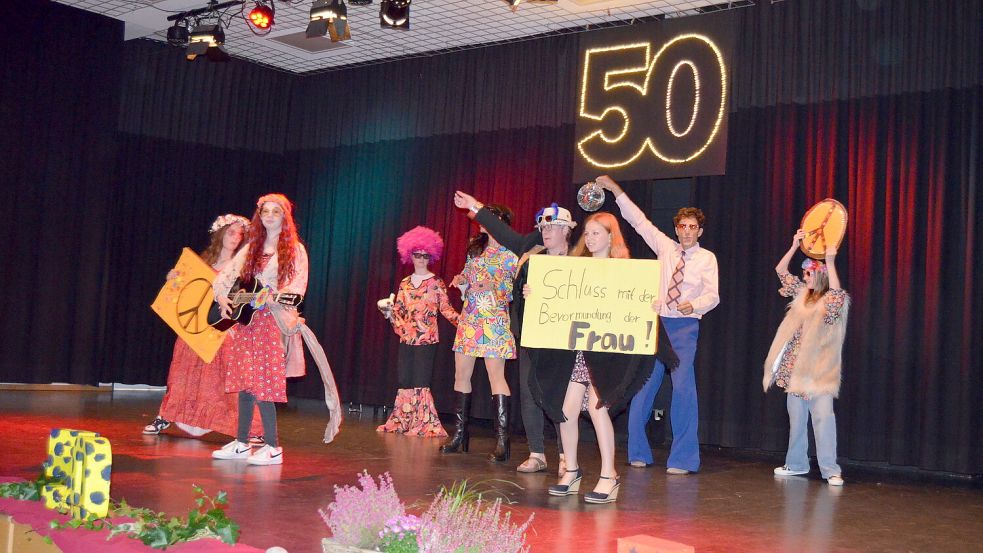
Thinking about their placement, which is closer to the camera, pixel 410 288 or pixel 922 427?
pixel 922 427

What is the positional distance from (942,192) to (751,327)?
172 cm

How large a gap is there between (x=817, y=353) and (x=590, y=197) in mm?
1844

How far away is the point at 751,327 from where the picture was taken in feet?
24.7

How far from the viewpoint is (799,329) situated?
6512mm

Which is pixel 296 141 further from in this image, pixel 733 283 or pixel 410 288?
pixel 733 283

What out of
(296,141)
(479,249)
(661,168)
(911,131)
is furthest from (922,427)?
(296,141)

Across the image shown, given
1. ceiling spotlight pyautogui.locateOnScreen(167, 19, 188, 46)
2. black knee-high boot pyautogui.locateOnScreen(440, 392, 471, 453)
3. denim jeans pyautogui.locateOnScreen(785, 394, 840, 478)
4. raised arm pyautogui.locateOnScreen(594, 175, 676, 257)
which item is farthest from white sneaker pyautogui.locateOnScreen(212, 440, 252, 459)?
ceiling spotlight pyautogui.locateOnScreen(167, 19, 188, 46)

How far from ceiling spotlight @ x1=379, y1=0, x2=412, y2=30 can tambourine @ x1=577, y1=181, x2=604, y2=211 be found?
214cm

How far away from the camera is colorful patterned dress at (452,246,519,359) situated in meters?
6.11

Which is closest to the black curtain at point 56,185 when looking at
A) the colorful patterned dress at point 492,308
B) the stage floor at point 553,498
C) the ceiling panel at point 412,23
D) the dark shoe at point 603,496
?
the ceiling panel at point 412,23

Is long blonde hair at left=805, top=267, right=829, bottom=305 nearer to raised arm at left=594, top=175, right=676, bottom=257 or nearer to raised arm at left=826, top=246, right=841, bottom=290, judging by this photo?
raised arm at left=826, top=246, right=841, bottom=290

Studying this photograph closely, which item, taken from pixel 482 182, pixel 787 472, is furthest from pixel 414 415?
pixel 787 472

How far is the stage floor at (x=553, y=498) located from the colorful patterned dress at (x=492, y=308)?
737mm

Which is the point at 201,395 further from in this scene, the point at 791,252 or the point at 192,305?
the point at 791,252
